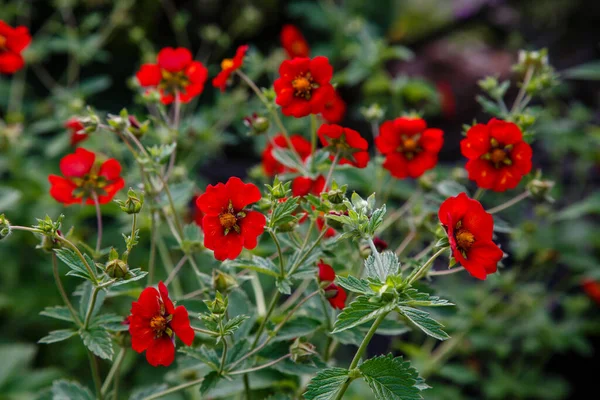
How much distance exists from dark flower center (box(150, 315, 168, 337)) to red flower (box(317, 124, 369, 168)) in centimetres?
44

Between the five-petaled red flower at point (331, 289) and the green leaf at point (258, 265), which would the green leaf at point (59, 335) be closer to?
the green leaf at point (258, 265)

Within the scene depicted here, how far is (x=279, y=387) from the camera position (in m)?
1.30

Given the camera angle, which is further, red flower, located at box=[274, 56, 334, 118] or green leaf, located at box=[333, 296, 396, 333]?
red flower, located at box=[274, 56, 334, 118]

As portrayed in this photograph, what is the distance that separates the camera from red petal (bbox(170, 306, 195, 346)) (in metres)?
0.90

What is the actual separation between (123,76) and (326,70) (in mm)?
2038

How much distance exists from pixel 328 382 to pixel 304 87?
0.54 metres

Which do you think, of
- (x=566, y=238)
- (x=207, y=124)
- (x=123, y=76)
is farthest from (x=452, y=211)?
(x=123, y=76)

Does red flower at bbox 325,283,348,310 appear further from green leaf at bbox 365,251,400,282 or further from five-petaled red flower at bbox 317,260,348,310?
A: green leaf at bbox 365,251,400,282

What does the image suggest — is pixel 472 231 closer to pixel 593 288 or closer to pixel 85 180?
pixel 85 180

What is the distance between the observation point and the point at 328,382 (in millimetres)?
896

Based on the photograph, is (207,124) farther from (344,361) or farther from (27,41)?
(344,361)

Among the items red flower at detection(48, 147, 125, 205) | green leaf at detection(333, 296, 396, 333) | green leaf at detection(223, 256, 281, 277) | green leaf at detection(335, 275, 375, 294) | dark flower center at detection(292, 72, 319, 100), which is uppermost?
dark flower center at detection(292, 72, 319, 100)

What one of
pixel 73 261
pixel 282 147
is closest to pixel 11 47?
pixel 282 147

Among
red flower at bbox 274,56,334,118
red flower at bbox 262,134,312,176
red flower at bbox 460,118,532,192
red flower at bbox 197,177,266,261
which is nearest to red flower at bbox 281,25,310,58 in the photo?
red flower at bbox 262,134,312,176
